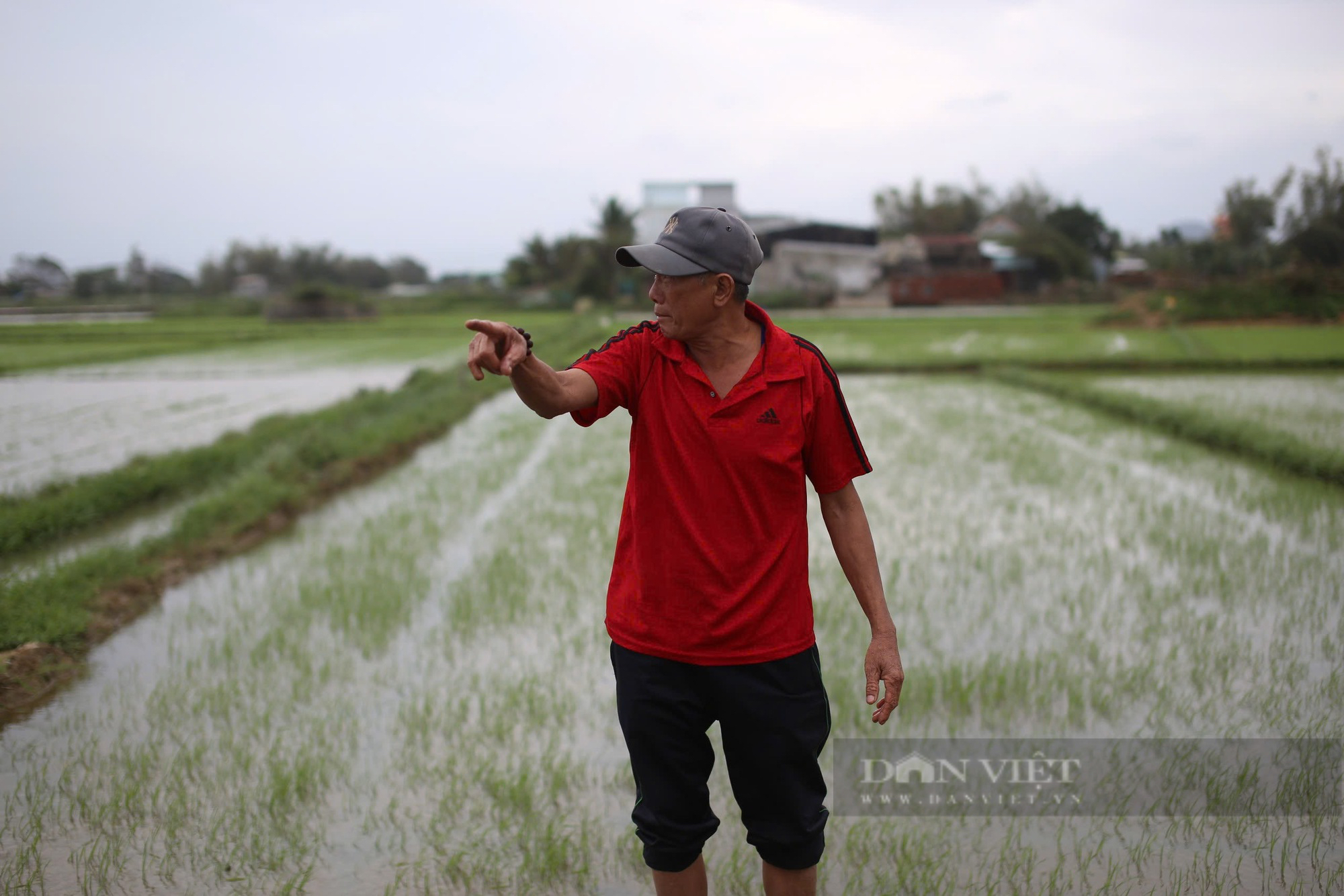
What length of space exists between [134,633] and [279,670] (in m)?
0.92

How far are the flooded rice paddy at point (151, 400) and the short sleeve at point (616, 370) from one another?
583 cm

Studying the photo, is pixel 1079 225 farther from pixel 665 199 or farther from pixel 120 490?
pixel 120 490

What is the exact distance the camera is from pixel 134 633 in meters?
4.17

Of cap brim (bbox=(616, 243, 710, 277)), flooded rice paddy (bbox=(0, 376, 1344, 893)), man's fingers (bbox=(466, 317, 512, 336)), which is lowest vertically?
flooded rice paddy (bbox=(0, 376, 1344, 893))

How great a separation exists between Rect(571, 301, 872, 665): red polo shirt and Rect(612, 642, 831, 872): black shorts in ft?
0.14

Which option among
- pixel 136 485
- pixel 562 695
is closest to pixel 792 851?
pixel 562 695

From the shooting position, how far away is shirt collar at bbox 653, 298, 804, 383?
1822 mm

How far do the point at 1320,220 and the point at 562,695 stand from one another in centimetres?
1726

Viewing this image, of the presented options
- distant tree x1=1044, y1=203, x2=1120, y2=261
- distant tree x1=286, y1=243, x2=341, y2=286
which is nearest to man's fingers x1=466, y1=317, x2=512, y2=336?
distant tree x1=1044, y1=203, x2=1120, y2=261

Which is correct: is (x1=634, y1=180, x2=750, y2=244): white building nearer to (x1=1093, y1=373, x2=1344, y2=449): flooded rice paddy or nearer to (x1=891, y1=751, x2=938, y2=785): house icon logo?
(x1=1093, y1=373, x2=1344, y2=449): flooded rice paddy

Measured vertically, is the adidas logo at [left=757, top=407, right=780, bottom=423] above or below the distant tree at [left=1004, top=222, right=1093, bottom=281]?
below

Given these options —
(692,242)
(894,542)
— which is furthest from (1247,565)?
(692,242)

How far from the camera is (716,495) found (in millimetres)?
1788

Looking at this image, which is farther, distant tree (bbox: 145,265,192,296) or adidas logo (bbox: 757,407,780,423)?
distant tree (bbox: 145,265,192,296)
